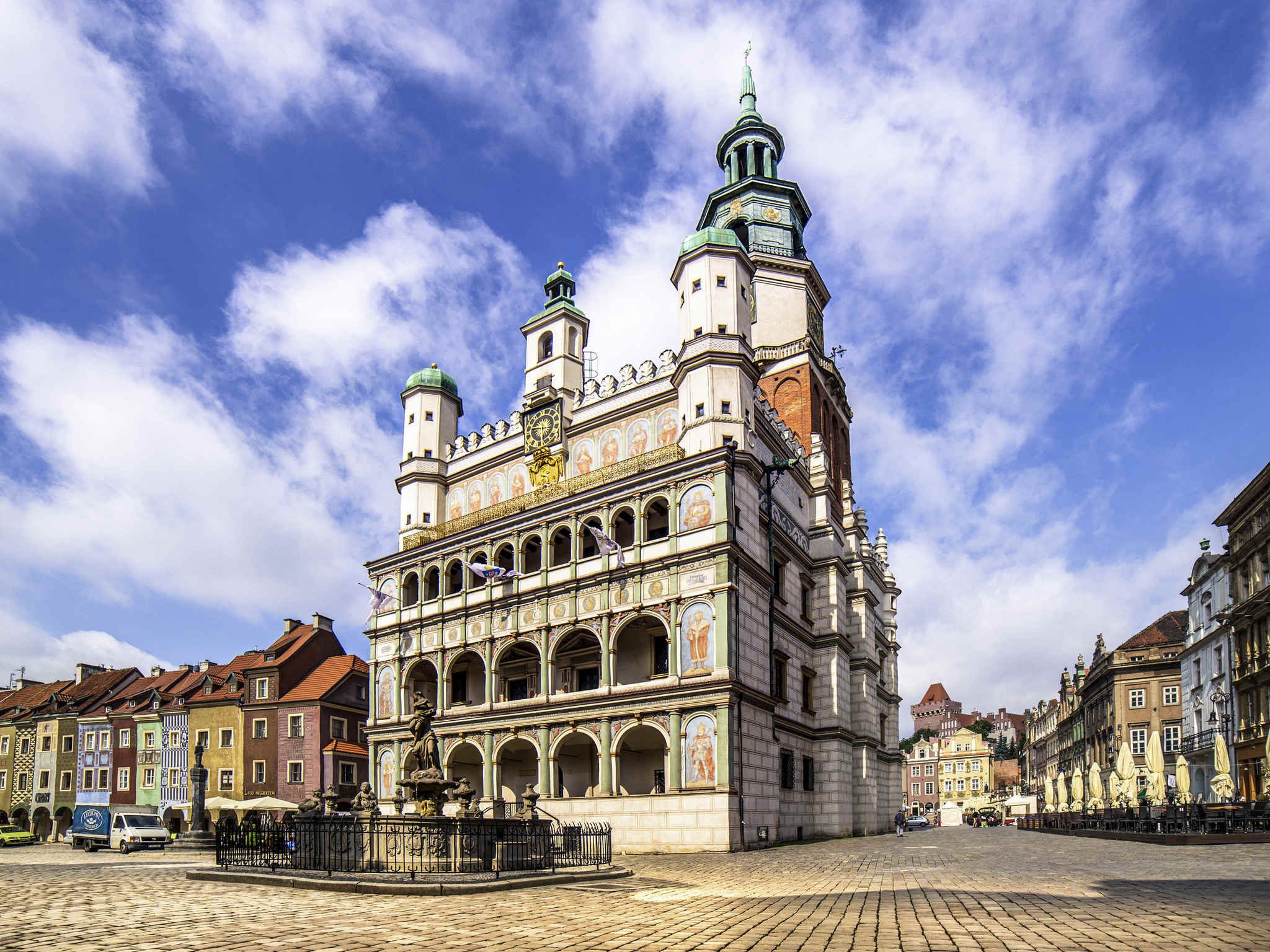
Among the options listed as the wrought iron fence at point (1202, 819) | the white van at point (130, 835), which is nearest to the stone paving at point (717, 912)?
the wrought iron fence at point (1202, 819)

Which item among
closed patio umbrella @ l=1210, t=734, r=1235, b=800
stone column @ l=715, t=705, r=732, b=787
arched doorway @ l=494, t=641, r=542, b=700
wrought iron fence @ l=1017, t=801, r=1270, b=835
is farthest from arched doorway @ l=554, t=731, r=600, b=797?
closed patio umbrella @ l=1210, t=734, r=1235, b=800

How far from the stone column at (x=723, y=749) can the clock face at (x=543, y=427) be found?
1730 centimetres

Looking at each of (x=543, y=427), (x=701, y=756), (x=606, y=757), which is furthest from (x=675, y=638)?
(x=543, y=427)

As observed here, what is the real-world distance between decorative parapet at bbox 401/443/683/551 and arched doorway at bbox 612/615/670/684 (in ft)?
20.7

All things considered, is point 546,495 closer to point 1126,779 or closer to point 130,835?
point 130,835

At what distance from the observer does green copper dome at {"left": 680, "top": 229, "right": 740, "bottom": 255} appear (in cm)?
4388

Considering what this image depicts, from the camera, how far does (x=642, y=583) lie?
130 feet

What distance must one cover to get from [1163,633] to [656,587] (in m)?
62.0

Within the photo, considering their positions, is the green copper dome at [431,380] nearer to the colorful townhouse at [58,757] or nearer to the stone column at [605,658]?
the stone column at [605,658]

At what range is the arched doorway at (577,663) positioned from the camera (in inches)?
1678

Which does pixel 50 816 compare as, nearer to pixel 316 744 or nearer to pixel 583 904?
pixel 316 744

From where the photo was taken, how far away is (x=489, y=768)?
43469 mm

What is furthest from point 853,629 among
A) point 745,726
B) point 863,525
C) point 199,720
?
point 199,720

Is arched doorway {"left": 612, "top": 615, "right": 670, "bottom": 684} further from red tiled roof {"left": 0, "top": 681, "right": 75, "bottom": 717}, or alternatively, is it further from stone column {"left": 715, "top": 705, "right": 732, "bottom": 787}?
red tiled roof {"left": 0, "top": 681, "right": 75, "bottom": 717}
